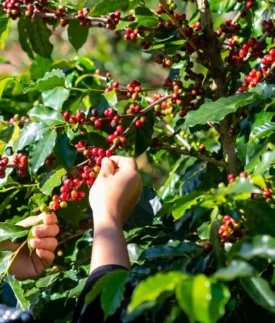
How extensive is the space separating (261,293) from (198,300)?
0.51 ft

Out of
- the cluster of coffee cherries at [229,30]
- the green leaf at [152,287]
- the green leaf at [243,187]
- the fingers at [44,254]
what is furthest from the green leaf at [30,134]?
the green leaf at [152,287]

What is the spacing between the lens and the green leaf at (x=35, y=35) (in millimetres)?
2162

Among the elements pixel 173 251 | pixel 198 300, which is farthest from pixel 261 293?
pixel 173 251

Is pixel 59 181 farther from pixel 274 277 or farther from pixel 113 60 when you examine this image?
pixel 113 60

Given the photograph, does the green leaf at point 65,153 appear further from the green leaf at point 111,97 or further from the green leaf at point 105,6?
the green leaf at point 105,6

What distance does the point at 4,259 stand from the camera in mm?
1587

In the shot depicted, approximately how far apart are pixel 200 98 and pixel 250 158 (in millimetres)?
271

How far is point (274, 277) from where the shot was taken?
54.1 inches

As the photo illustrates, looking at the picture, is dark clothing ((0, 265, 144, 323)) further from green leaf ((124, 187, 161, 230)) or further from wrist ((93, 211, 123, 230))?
green leaf ((124, 187, 161, 230))

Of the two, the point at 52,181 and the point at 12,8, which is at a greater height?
the point at 12,8

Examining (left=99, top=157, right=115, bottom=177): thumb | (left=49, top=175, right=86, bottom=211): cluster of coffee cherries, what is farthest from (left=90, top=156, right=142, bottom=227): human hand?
(left=49, top=175, right=86, bottom=211): cluster of coffee cherries

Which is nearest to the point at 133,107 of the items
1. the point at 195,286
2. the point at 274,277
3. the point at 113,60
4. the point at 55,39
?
the point at 274,277

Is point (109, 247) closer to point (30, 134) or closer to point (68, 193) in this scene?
point (68, 193)

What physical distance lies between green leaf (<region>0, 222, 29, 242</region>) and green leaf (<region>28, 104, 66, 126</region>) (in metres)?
0.22
